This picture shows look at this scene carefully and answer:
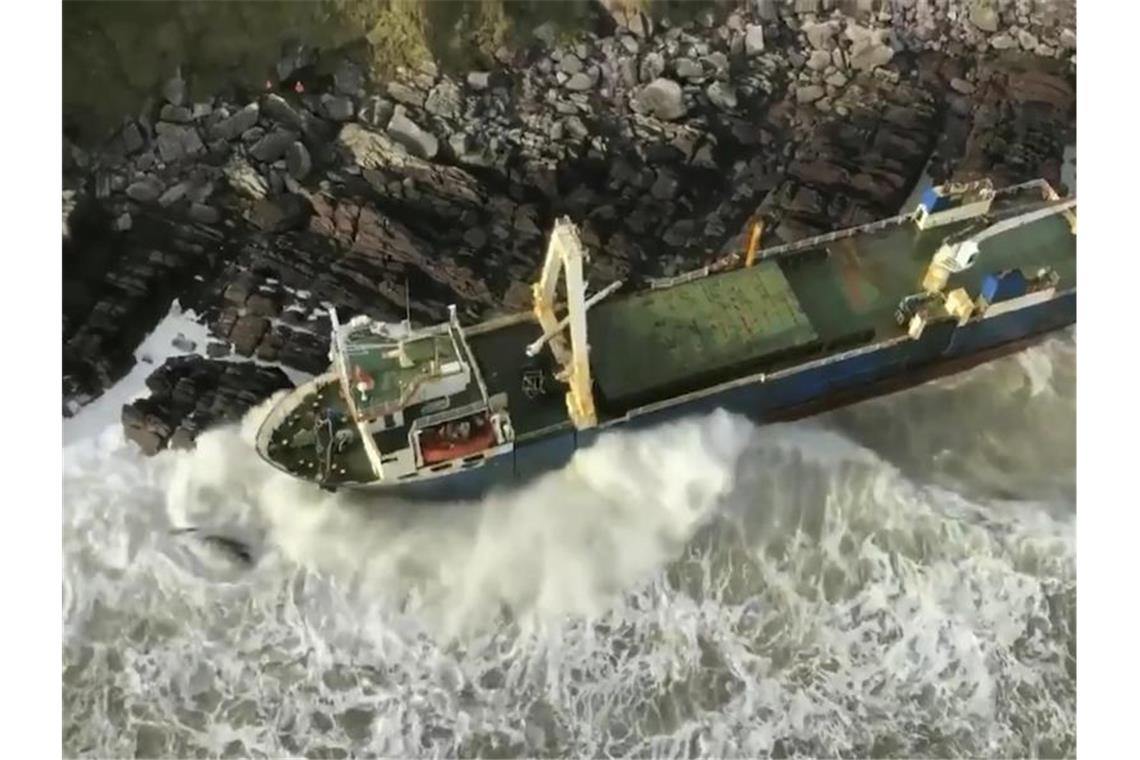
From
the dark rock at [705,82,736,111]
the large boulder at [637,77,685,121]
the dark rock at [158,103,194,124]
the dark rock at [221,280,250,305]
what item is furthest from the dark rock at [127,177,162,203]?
the dark rock at [705,82,736,111]

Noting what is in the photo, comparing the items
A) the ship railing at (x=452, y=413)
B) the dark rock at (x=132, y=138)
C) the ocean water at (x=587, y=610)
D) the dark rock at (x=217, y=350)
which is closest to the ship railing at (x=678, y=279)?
the ocean water at (x=587, y=610)

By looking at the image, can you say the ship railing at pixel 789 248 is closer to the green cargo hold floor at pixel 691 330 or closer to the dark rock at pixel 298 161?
the green cargo hold floor at pixel 691 330

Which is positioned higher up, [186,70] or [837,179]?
[186,70]

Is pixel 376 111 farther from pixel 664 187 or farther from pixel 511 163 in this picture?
pixel 664 187

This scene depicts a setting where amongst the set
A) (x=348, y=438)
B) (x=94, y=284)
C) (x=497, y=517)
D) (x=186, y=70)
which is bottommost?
(x=497, y=517)

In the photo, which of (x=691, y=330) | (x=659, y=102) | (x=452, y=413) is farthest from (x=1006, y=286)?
(x=452, y=413)
